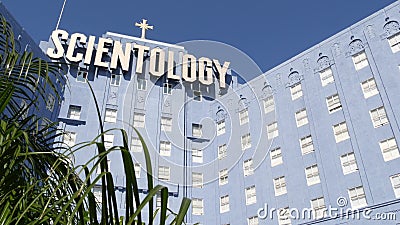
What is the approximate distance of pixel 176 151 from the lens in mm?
18750

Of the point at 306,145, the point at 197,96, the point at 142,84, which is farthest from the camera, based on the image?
the point at 197,96

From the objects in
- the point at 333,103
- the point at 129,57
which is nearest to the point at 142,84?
the point at 129,57

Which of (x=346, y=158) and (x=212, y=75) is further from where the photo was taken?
(x=212, y=75)

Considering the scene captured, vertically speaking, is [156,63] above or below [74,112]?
above

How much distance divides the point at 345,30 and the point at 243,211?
9.80 m

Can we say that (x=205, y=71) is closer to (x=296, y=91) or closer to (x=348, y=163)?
(x=296, y=91)

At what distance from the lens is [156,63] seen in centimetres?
2088

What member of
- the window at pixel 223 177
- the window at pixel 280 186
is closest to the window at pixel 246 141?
the window at pixel 223 177

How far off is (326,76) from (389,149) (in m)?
4.62

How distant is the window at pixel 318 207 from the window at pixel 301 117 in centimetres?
365

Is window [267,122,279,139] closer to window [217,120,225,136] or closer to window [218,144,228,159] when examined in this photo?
window [218,144,228,159]

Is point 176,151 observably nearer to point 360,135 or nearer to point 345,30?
point 360,135

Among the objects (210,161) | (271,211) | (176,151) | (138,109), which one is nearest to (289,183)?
(271,211)

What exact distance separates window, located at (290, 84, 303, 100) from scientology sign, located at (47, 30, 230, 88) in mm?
5339
